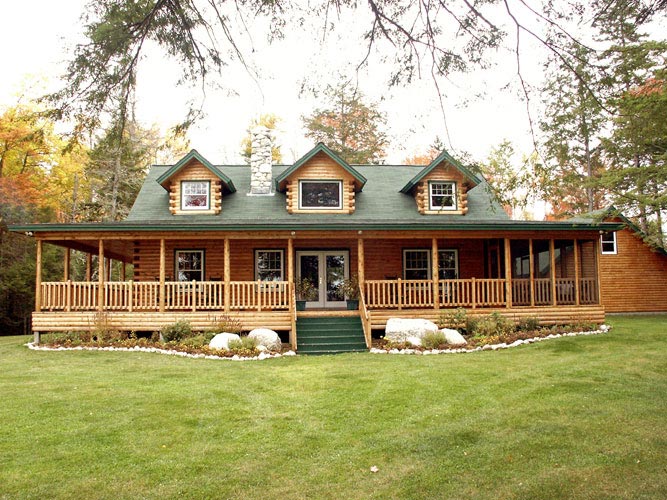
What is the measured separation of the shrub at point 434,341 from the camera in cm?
Answer: 1324

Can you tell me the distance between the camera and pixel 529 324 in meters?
15.4

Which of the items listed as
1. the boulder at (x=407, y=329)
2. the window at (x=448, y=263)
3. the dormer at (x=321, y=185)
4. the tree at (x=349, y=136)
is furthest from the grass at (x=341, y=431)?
the tree at (x=349, y=136)

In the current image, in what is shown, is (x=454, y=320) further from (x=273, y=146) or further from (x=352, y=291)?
(x=273, y=146)

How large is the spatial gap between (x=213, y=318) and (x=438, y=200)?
8.77 metres

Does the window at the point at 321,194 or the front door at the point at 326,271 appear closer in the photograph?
the front door at the point at 326,271

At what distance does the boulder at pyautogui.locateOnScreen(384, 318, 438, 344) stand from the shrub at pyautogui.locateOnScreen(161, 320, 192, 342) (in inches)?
211

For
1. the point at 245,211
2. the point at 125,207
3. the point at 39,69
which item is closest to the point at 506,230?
the point at 245,211

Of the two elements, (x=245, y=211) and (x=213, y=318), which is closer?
(x=213, y=318)

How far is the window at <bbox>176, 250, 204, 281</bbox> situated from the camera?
1789 centimetres

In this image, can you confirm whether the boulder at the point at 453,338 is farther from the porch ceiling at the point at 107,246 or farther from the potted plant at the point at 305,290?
the porch ceiling at the point at 107,246

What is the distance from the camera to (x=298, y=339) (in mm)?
14133

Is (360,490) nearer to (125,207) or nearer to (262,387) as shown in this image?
(262,387)

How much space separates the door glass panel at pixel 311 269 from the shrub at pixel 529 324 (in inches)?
253

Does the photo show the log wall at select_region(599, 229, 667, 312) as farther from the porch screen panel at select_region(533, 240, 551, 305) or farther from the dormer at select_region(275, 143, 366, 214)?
the dormer at select_region(275, 143, 366, 214)
